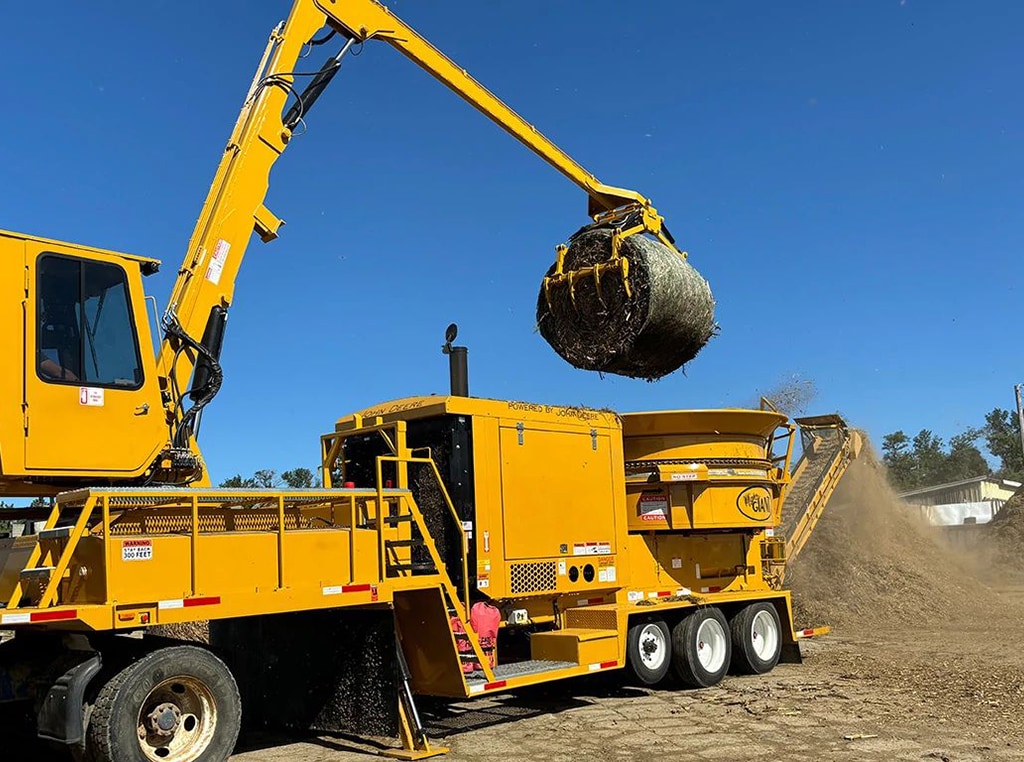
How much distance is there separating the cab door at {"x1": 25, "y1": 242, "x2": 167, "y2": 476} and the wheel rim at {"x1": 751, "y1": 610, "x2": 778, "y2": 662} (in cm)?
774

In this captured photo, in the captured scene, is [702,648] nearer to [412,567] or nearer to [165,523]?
[412,567]

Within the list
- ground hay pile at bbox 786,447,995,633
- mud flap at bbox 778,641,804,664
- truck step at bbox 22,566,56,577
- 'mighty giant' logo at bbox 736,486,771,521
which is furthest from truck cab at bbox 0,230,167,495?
ground hay pile at bbox 786,447,995,633

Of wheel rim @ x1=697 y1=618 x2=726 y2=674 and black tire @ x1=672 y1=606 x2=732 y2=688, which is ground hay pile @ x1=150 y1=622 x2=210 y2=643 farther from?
wheel rim @ x1=697 y1=618 x2=726 y2=674

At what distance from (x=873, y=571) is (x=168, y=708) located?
15907 mm

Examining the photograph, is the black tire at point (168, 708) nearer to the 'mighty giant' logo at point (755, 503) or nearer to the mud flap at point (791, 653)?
the 'mighty giant' logo at point (755, 503)

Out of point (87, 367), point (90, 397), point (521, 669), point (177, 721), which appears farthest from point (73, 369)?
point (521, 669)

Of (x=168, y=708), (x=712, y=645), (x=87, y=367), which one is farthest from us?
(x=712, y=645)

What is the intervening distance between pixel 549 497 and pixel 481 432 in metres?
1.16

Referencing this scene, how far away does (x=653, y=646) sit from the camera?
11109mm

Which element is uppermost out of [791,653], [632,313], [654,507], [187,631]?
[632,313]

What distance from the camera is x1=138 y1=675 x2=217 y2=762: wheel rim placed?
6.69m

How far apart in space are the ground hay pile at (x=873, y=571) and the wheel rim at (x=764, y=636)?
5.33 meters

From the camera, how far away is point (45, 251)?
729cm

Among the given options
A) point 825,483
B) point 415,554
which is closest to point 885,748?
point 415,554
